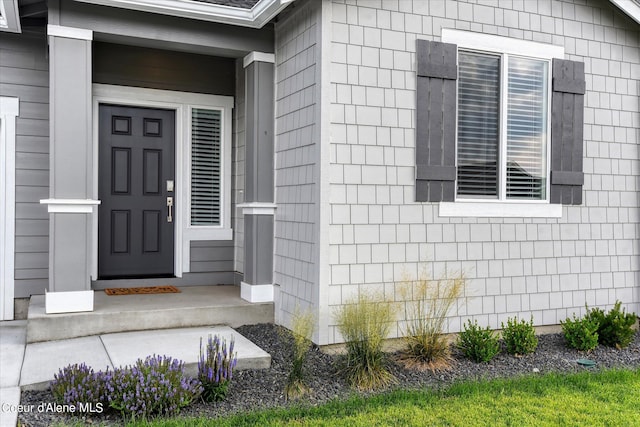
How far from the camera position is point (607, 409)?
4016mm

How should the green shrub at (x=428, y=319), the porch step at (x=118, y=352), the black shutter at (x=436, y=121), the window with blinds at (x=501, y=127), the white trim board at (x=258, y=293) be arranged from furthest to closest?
the white trim board at (x=258, y=293)
the window with blinds at (x=501, y=127)
the black shutter at (x=436, y=121)
the green shrub at (x=428, y=319)
the porch step at (x=118, y=352)

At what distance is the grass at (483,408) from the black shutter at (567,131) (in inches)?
83.9

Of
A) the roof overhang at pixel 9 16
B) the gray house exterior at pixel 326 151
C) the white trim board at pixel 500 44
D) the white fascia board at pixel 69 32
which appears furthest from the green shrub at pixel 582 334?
the roof overhang at pixel 9 16

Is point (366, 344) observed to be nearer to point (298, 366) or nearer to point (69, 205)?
point (298, 366)

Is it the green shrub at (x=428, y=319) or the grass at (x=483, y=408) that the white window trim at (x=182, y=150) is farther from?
the grass at (x=483, y=408)

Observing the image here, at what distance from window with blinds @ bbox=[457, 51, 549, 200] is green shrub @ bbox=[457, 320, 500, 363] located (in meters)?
1.32

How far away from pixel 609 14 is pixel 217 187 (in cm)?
466

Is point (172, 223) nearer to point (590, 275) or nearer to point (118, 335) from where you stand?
point (118, 335)

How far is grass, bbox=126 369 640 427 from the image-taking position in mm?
3727

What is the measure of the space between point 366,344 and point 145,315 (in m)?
2.05

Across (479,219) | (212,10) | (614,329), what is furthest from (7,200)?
(614,329)

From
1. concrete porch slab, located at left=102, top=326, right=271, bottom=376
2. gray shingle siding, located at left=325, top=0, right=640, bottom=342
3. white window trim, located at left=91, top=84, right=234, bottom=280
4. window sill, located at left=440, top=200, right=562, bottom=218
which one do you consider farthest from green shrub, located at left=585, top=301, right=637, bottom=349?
white window trim, located at left=91, top=84, right=234, bottom=280

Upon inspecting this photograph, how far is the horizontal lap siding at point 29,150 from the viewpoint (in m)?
6.11

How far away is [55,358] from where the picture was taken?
453 cm
